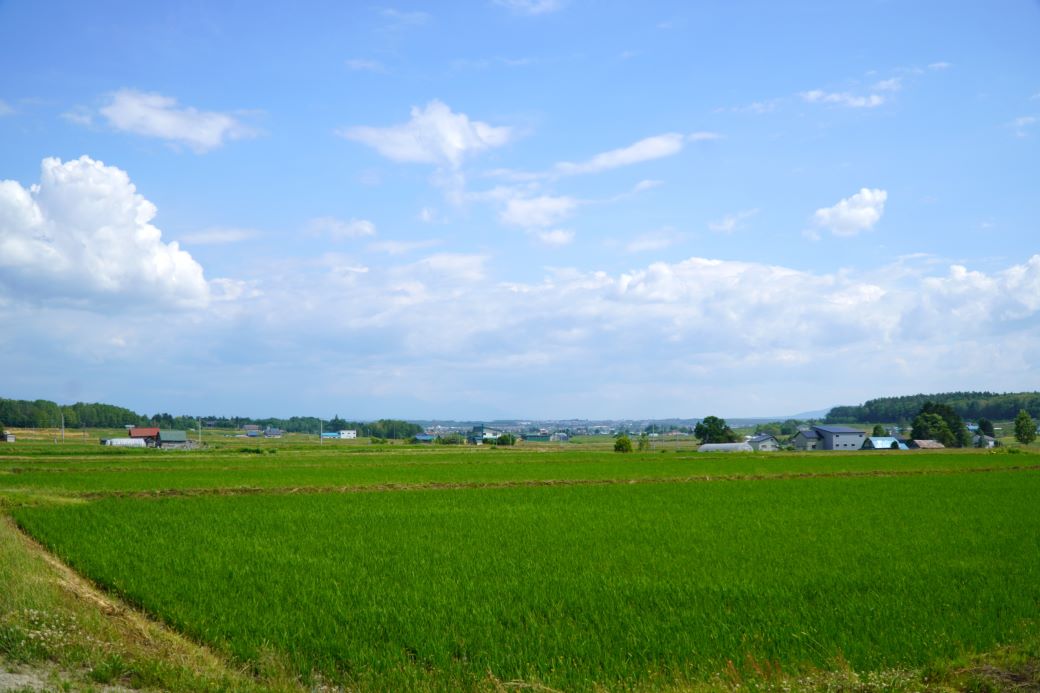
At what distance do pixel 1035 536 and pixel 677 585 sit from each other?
1052 cm

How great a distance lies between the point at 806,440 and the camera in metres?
116

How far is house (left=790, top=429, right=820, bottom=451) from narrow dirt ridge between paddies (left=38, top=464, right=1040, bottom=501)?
6871 centimetres

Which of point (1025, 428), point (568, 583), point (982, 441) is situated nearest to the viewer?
point (568, 583)

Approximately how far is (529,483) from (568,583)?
23025 mm

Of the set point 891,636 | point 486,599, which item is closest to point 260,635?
point 486,599

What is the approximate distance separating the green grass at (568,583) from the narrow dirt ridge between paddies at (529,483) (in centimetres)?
554

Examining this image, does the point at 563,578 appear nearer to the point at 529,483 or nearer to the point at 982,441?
the point at 529,483

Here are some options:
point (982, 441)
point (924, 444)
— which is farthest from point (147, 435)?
point (982, 441)

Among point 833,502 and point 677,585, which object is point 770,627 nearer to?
point 677,585

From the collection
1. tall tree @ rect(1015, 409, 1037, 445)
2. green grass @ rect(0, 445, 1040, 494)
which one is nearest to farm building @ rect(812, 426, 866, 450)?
tall tree @ rect(1015, 409, 1037, 445)

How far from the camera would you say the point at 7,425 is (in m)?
138

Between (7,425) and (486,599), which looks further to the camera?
(7,425)

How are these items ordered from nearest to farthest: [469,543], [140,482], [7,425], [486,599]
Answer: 1. [486,599]
2. [469,543]
3. [140,482]
4. [7,425]

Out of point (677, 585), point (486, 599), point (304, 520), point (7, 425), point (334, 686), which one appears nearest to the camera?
point (334, 686)
